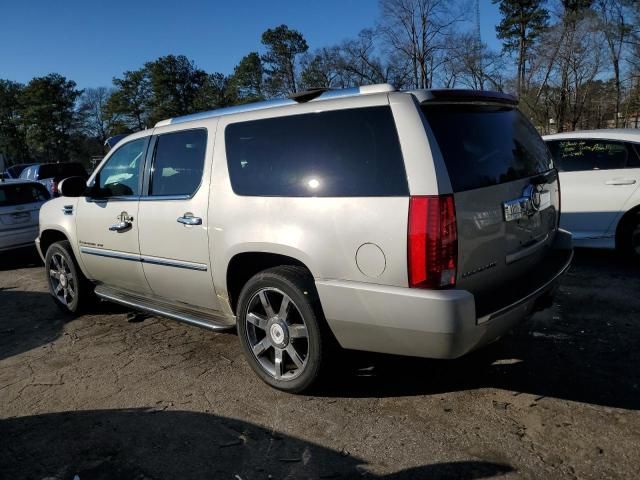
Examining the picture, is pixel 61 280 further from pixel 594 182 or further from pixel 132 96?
pixel 132 96

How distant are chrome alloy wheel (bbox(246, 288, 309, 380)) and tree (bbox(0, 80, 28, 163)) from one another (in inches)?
2665

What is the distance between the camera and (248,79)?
174 ft

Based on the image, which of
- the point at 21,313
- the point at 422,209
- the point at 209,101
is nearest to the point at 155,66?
the point at 209,101

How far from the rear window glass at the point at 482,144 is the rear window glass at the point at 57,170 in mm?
18968

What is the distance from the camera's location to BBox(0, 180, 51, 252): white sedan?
28.1 ft

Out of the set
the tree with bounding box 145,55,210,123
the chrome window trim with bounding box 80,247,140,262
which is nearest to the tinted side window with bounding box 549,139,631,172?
the chrome window trim with bounding box 80,247,140,262

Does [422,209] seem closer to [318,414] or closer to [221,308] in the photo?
[318,414]

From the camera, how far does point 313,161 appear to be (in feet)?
10.0

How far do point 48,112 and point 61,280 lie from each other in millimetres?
61991

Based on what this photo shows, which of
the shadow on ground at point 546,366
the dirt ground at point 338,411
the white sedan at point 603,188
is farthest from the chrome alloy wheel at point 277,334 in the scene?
the white sedan at point 603,188

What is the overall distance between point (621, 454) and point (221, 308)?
262 centimetres

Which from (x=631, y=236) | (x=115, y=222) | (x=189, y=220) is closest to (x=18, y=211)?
(x=115, y=222)

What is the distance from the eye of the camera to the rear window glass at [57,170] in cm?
1895

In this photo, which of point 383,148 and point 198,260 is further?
point 198,260
